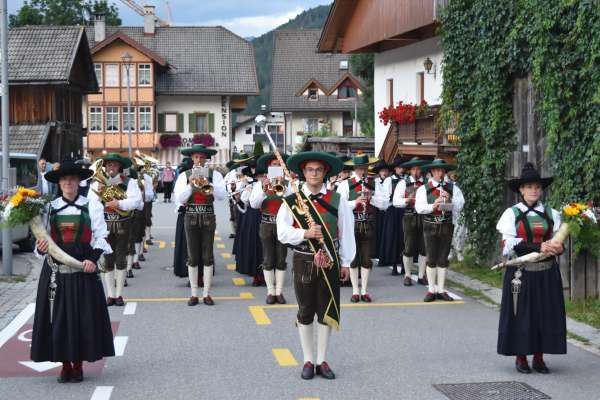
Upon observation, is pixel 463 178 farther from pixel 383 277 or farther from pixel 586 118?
pixel 586 118

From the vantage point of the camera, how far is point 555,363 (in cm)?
941

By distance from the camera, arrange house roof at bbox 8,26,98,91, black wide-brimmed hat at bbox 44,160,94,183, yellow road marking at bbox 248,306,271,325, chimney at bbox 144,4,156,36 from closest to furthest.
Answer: black wide-brimmed hat at bbox 44,160,94,183, yellow road marking at bbox 248,306,271,325, house roof at bbox 8,26,98,91, chimney at bbox 144,4,156,36

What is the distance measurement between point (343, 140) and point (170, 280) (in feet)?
71.5

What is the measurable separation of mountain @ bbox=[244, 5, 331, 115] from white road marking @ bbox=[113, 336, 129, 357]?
126401 mm

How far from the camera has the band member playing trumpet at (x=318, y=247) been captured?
28.7 feet

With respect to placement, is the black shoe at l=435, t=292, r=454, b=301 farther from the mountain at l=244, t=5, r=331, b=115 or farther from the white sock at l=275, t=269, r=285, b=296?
the mountain at l=244, t=5, r=331, b=115

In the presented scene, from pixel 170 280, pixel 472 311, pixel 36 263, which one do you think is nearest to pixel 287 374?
pixel 472 311

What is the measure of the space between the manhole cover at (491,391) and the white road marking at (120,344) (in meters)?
3.39

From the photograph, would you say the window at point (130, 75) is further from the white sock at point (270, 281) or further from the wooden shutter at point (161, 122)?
the white sock at point (270, 281)

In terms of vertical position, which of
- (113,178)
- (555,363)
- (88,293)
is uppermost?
(113,178)

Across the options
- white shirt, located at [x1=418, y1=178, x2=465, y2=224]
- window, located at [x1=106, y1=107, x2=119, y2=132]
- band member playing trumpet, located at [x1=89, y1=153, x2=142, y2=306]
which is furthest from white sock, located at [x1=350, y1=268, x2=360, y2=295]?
window, located at [x1=106, y1=107, x2=119, y2=132]

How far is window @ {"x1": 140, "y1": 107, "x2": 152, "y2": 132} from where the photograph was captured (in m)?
65.7

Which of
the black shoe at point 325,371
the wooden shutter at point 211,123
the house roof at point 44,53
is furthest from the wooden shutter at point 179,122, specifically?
the black shoe at point 325,371

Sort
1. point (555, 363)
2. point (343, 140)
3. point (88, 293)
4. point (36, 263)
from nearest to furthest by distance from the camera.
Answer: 1. point (88, 293)
2. point (555, 363)
3. point (36, 263)
4. point (343, 140)
